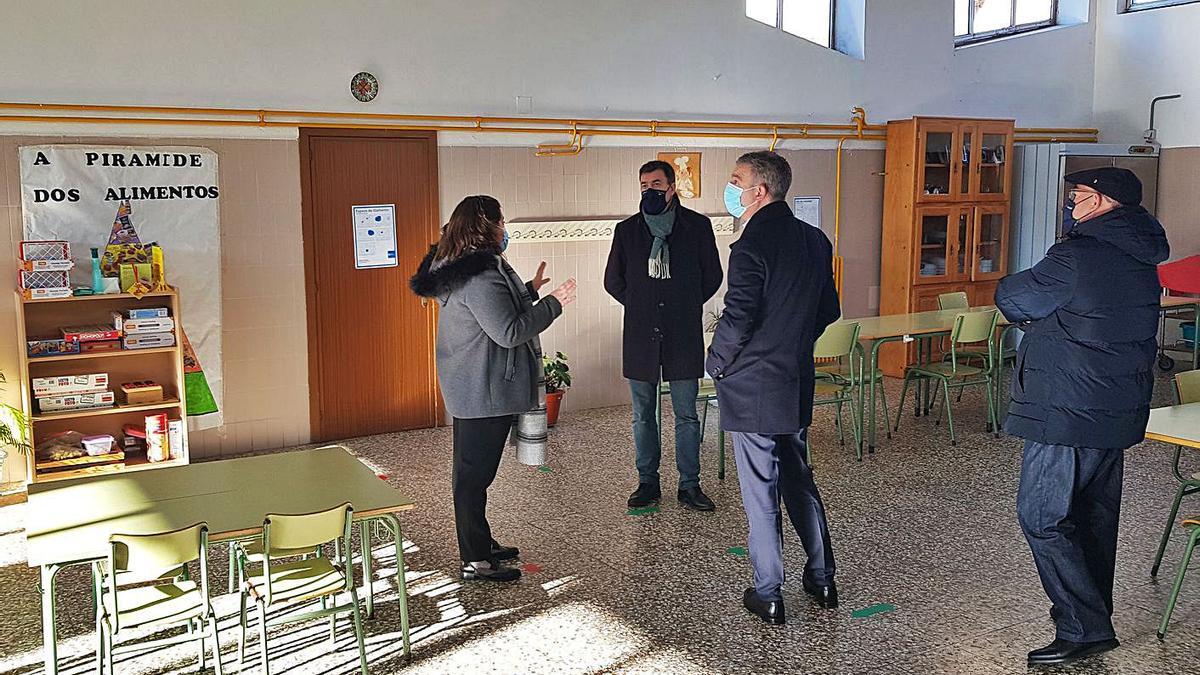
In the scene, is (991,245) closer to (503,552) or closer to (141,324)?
(503,552)

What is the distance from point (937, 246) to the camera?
365 inches

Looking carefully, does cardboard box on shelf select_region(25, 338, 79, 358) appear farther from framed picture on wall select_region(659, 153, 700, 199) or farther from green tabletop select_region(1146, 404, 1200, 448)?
green tabletop select_region(1146, 404, 1200, 448)

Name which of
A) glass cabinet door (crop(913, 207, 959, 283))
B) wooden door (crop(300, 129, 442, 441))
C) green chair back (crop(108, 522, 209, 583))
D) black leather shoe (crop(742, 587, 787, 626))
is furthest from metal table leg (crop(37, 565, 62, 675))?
glass cabinet door (crop(913, 207, 959, 283))

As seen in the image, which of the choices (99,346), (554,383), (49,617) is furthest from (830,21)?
(49,617)

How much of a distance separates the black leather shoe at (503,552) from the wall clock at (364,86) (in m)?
3.46

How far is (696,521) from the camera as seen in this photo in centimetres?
516

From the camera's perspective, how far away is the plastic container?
19.1ft

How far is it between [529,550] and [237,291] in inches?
116

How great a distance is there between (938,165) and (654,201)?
4967 millimetres

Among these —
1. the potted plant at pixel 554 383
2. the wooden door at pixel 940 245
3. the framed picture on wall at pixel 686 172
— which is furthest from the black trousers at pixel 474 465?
the wooden door at pixel 940 245

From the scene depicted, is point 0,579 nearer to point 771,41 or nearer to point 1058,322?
point 1058,322

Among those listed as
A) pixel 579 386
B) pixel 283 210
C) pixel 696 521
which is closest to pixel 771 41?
pixel 579 386

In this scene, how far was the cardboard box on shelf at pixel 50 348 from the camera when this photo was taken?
573cm

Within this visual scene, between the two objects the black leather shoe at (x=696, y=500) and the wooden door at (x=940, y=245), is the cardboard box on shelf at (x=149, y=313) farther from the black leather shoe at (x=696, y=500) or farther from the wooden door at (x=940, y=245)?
the wooden door at (x=940, y=245)
